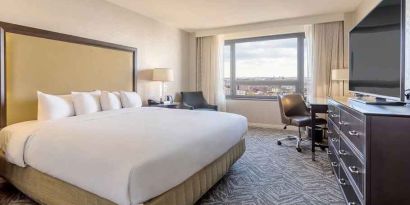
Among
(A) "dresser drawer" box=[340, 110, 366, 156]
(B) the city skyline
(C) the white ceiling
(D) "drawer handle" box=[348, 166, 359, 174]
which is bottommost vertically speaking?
(D) "drawer handle" box=[348, 166, 359, 174]

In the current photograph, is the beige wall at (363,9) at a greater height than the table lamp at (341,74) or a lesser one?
greater

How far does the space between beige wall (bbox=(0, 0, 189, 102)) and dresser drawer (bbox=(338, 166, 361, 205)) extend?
12.4ft

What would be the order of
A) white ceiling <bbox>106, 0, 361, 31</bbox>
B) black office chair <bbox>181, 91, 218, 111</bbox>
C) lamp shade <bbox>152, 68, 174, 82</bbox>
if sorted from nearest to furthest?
white ceiling <bbox>106, 0, 361, 31</bbox>, lamp shade <bbox>152, 68, 174, 82</bbox>, black office chair <bbox>181, 91, 218, 111</bbox>

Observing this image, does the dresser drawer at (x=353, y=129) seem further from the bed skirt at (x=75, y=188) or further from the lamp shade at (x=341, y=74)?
the lamp shade at (x=341, y=74)

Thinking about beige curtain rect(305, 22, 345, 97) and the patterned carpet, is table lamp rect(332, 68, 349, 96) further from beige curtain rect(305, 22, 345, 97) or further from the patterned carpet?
the patterned carpet

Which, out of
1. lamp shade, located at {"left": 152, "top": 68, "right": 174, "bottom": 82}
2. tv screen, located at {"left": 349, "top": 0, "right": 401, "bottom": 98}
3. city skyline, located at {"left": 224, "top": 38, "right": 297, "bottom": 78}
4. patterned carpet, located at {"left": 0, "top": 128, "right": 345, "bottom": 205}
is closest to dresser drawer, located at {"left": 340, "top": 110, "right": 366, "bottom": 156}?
tv screen, located at {"left": 349, "top": 0, "right": 401, "bottom": 98}

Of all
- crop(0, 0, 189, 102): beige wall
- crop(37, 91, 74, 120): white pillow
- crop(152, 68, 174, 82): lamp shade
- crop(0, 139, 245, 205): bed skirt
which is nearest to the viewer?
crop(0, 139, 245, 205): bed skirt

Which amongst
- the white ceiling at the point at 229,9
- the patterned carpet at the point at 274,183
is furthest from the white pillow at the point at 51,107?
the white ceiling at the point at 229,9

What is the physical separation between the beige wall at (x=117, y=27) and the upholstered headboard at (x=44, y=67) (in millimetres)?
166

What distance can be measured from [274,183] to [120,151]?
5.94ft

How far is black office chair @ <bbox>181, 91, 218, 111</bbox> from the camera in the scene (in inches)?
221

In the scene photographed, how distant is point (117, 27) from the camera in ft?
13.6

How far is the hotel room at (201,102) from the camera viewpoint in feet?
5.04

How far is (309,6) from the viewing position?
428 centimetres
